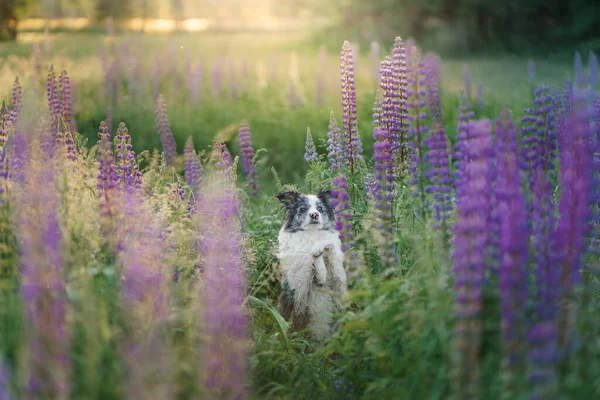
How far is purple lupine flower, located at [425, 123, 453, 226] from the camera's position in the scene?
168 inches

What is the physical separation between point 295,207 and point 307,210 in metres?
0.15

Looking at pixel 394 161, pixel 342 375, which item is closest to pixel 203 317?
pixel 342 375

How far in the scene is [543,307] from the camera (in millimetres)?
3297

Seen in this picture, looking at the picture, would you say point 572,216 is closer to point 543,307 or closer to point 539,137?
point 543,307

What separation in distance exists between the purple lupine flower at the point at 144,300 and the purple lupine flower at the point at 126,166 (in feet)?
0.68

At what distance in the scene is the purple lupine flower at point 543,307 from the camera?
2902 mm

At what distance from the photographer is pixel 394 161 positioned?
5.31 meters

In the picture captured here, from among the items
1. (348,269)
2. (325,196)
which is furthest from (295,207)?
(348,269)

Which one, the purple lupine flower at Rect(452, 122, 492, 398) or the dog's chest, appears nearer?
the purple lupine flower at Rect(452, 122, 492, 398)

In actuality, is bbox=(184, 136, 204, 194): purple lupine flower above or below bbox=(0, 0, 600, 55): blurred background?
below

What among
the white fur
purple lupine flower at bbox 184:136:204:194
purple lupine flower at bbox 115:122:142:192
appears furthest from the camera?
purple lupine flower at bbox 184:136:204:194

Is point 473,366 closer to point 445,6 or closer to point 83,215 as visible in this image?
point 83,215

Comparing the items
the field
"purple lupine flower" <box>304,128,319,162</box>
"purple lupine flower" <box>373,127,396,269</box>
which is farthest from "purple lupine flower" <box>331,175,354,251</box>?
"purple lupine flower" <box>304,128,319,162</box>

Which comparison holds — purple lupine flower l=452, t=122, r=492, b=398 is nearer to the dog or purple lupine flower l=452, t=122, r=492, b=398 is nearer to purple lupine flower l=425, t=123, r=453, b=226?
purple lupine flower l=425, t=123, r=453, b=226
